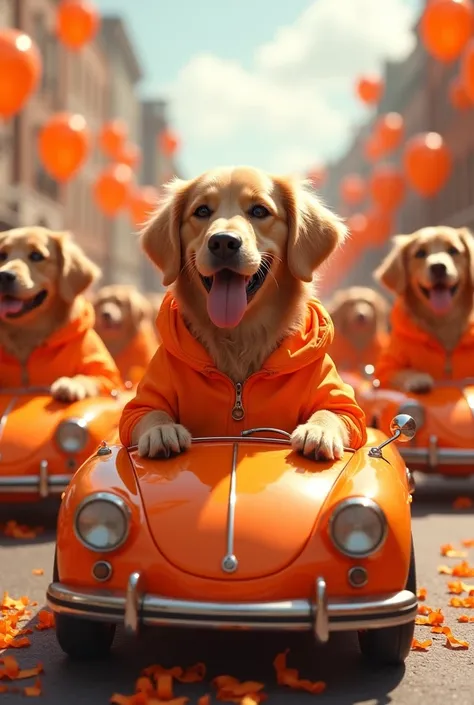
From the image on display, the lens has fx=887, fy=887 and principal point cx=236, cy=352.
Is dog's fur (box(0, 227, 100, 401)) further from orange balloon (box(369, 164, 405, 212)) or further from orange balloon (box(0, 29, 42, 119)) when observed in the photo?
orange balloon (box(369, 164, 405, 212))

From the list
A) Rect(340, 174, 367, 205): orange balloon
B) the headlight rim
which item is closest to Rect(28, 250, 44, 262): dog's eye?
the headlight rim

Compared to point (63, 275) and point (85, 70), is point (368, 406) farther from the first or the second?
point (85, 70)

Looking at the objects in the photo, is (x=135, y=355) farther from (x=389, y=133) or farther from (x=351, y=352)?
(x=389, y=133)

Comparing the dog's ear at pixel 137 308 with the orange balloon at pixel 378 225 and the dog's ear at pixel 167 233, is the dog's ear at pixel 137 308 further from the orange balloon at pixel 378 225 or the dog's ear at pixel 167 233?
the orange balloon at pixel 378 225

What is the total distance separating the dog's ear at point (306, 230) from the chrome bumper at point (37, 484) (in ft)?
7.82

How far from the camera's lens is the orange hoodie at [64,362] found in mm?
6434

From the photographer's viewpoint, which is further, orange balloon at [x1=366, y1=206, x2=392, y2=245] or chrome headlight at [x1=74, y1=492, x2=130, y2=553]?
orange balloon at [x1=366, y1=206, x2=392, y2=245]

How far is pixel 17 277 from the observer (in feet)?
20.3

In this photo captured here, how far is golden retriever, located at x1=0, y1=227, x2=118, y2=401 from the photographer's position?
247 inches

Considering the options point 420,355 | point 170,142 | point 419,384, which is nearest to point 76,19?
point 170,142

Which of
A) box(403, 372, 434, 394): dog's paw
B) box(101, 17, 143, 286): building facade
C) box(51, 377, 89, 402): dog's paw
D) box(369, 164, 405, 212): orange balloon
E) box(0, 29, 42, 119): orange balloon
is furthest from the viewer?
box(101, 17, 143, 286): building facade

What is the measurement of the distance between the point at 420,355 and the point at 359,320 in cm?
320

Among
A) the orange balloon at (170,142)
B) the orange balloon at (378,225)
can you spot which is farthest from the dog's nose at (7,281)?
the orange balloon at (378,225)

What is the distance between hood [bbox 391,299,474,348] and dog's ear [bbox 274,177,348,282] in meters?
3.41
